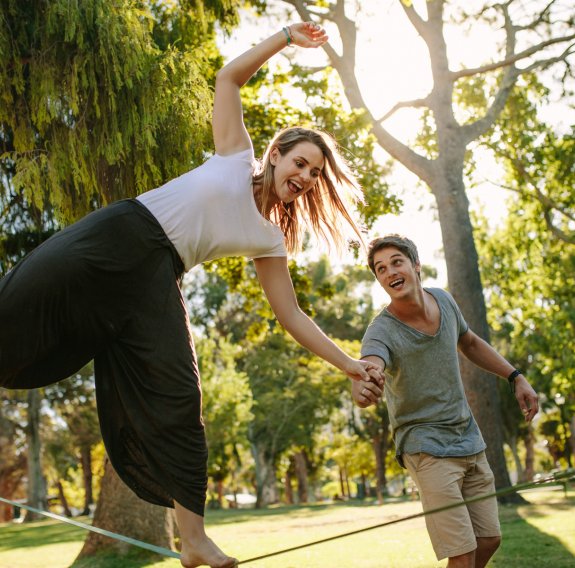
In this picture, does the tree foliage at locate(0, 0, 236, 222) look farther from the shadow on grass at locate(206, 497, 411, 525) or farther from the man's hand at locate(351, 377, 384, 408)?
the shadow on grass at locate(206, 497, 411, 525)

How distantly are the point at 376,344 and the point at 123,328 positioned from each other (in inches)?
51.2

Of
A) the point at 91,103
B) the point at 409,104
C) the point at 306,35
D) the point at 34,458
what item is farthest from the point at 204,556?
the point at 34,458

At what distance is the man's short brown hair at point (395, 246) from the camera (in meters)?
3.92

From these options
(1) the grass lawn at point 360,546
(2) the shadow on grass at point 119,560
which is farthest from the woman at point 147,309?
(2) the shadow on grass at point 119,560

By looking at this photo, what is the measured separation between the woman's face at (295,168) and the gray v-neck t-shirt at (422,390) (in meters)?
0.86

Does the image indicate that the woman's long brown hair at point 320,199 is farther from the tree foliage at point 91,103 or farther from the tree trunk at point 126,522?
the tree trunk at point 126,522

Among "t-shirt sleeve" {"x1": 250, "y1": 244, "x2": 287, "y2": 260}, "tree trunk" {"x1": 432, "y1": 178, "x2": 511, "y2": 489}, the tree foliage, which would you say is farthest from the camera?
"tree trunk" {"x1": 432, "y1": 178, "x2": 511, "y2": 489}

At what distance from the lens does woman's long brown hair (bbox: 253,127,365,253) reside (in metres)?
3.32

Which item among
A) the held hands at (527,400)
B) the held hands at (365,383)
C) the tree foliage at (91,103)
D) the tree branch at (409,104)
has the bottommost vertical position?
the held hands at (527,400)

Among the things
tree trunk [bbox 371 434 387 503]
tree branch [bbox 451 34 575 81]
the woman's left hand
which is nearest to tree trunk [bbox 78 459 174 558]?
the woman's left hand

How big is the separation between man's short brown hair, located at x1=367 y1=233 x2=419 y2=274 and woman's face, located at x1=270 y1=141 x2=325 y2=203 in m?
0.75

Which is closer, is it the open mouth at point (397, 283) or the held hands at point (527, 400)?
the open mouth at point (397, 283)

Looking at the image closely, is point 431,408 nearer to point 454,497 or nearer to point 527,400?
point 454,497

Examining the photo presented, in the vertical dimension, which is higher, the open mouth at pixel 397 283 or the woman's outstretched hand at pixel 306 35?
the woman's outstretched hand at pixel 306 35
